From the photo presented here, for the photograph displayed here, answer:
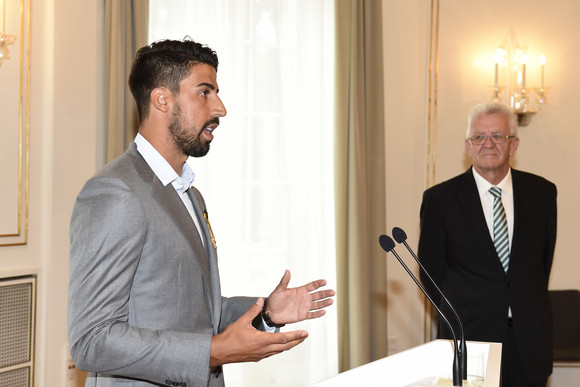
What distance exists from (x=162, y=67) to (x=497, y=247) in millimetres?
2225

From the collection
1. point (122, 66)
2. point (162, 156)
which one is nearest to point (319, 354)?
point (122, 66)

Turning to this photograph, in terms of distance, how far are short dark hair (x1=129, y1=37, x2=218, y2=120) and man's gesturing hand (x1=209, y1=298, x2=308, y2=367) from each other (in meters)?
0.76

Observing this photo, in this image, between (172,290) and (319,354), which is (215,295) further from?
(319,354)

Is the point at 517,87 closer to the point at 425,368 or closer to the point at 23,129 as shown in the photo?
the point at 425,368

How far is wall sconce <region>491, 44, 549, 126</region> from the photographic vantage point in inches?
201

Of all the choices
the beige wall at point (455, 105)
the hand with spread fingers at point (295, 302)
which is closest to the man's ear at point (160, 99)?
the hand with spread fingers at point (295, 302)

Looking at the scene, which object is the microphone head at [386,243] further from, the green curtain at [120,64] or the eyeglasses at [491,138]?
the green curtain at [120,64]

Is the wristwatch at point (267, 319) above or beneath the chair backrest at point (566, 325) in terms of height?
above

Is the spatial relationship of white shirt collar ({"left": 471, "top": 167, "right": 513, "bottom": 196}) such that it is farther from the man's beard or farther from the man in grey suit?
the man's beard

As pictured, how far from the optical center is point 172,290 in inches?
73.2

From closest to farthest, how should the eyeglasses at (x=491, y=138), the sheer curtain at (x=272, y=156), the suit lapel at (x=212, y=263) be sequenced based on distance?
the suit lapel at (x=212, y=263) → the eyeglasses at (x=491, y=138) → the sheer curtain at (x=272, y=156)

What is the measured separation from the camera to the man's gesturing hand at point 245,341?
174 cm

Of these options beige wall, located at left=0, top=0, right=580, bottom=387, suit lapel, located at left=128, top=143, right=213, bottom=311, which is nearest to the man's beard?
suit lapel, located at left=128, top=143, right=213, bottom=311

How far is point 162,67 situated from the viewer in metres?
2.13
